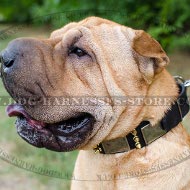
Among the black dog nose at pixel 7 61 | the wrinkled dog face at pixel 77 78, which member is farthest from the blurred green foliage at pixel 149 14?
the black dog nose at pixel 7 61

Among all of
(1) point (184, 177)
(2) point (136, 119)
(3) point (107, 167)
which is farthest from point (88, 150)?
(1) point (184, 177)

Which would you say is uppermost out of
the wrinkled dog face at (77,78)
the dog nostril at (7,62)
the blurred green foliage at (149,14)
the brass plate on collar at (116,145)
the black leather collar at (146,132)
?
the dog nostril at (7,62)

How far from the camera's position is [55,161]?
4.41 meters

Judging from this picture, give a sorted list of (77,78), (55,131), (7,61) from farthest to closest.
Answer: (55,131) < (77,78) < (7,61)

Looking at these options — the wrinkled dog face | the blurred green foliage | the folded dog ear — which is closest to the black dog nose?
the wrinkled dog face

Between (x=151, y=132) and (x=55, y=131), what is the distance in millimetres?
516

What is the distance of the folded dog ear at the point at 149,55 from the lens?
2.64m

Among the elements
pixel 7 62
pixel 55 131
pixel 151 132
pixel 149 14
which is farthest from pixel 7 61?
pixel 149 14

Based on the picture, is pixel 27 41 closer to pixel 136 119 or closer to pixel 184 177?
pixel 136 119

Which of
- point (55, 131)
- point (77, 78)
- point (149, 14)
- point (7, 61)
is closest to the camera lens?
point (7, 61)

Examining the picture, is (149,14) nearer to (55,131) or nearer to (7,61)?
(55,131)

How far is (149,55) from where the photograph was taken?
2619 millimetres

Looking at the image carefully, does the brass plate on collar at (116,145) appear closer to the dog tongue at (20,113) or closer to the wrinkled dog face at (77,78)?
the wrinkled dog face at (77,78)

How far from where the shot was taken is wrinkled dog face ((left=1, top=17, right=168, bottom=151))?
2600 millimetres
